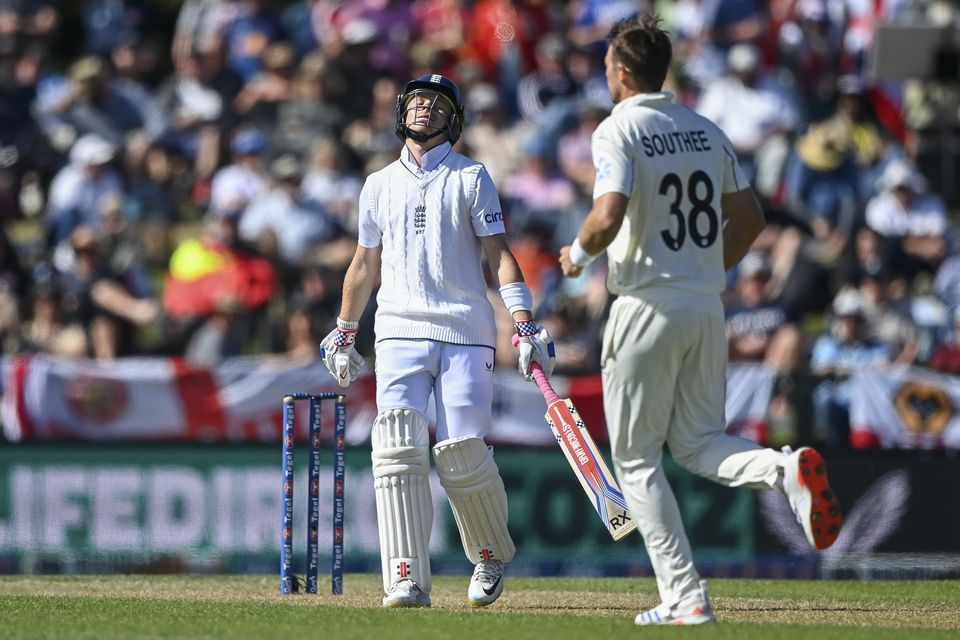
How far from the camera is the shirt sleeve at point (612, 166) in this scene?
7.16 meters

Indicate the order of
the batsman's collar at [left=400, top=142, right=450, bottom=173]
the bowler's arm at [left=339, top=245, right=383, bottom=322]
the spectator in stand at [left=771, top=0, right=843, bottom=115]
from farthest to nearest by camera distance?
1. the spectator in stand at [left=771, top=0, right=843, bottom=115]
2. the bowler's arm at [left=339, top=245, right=383, bottom=322]
3. the batsman's collar at [left=400, top=142, right=450, bottom=173]

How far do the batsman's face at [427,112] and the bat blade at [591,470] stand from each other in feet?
5.02

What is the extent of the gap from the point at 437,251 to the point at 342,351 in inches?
31.3

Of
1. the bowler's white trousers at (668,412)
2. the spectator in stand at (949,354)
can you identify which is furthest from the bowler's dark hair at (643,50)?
the spectator in stand at (949,354)

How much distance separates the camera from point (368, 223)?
8570mm

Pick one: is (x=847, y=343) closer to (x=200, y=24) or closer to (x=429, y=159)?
(x=429, y=159)

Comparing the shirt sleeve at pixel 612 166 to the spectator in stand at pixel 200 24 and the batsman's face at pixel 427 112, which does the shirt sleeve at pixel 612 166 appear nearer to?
the batsman's face at pixel 427 112

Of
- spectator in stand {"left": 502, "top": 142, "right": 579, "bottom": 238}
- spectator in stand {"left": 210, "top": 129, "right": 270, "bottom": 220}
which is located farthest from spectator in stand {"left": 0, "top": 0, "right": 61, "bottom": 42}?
spectator in stand {"left": 502, "top": 142, "right": 579, "bottom": 238}

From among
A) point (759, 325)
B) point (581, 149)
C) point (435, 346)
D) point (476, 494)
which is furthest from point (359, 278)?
point (581, 149)

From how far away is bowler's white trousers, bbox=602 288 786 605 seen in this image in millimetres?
7219

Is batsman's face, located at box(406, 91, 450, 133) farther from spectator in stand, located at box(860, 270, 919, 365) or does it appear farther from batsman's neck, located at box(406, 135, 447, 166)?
spectator in stand, located at box(860, 270, 919, 365)

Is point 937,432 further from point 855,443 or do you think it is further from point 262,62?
point 262,62

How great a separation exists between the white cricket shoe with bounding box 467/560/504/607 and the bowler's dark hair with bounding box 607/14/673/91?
8.38 feet

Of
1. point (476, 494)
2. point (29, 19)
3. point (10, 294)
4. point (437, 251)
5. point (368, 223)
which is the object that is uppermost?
point (29, 19)
